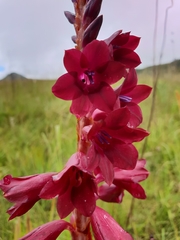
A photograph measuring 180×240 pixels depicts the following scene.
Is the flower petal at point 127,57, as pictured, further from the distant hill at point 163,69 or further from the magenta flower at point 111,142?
the distant hill at point 163,69

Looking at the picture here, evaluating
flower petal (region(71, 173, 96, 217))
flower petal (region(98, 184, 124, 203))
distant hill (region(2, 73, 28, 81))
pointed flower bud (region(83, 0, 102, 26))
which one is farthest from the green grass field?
pointed flower bud (region(83, 0, 102, 26))

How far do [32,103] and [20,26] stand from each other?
385 millimetres

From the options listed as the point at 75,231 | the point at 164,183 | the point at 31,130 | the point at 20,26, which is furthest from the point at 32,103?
the point at 75,231

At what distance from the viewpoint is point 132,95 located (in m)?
0.55

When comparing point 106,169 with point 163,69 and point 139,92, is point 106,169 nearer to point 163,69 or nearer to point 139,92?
point 139,92

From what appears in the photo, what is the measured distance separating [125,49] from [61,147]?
33.3 inches

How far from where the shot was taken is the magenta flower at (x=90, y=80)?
459 mm

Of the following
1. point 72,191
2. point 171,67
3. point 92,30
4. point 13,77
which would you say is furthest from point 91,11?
point 171,67

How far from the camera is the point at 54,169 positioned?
3.81ft

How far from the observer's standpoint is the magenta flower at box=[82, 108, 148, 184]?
0.46 meters

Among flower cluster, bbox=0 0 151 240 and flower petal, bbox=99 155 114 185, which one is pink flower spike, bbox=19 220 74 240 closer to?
flower cluster, bbox=0 0 151 240

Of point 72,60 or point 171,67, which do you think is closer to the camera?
point 72,60

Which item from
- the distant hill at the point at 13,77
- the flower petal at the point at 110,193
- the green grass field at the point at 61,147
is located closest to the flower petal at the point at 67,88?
the flower petal at the point at 110,193

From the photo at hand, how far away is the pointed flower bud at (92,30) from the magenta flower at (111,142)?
104mm
